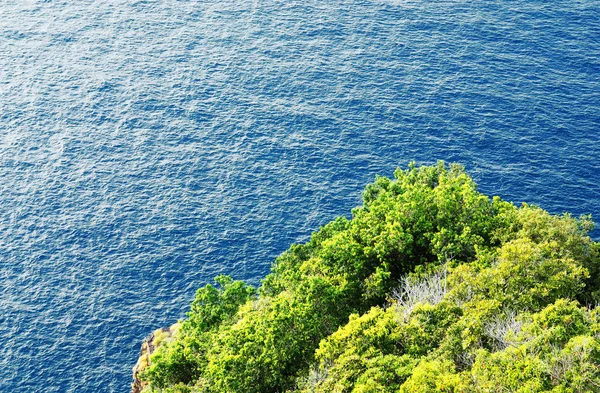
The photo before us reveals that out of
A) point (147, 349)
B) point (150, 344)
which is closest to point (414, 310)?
point (147, 349)

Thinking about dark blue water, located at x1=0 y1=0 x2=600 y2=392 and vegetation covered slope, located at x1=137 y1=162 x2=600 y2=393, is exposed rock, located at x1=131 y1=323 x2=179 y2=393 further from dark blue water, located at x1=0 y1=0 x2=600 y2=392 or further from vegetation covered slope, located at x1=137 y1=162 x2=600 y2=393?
vegetation covered slope, located at x1=137 y1=162 x2=600 y2=393

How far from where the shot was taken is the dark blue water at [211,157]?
440 ft

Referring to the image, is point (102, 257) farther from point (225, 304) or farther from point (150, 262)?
point (225, 304)

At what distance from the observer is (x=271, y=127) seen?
175 m

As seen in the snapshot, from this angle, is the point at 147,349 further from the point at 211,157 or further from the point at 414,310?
the point at 414,310

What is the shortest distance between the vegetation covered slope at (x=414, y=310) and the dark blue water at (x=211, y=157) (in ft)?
121

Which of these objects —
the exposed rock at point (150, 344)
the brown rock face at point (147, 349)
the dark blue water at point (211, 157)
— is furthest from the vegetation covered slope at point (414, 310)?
the dark blue water at point (211, 157)

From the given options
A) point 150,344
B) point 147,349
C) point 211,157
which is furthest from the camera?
point 211,157

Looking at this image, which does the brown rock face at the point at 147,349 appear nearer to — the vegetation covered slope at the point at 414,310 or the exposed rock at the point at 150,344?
the exposed rock at the point at 150,344

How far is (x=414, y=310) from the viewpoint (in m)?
75.9

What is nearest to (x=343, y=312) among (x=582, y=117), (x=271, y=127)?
(x=271, y=127)

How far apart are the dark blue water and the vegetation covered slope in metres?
36.9

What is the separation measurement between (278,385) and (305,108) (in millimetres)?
108599

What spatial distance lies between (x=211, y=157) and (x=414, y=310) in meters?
98.2
